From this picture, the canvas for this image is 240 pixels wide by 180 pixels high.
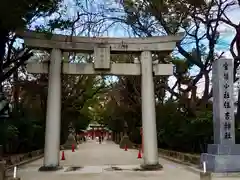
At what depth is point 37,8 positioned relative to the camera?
1789 cm

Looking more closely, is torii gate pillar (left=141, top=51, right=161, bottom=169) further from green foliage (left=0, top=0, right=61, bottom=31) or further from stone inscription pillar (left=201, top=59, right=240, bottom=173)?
green foliage (left=0, top=0, right=61, bottom=31)

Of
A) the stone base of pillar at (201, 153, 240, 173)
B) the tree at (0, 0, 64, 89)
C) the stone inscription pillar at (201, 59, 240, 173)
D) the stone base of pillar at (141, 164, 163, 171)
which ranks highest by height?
the tree at (0, 0, 64, 89)

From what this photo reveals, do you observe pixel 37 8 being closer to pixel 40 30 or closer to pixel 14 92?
pixel 40 30

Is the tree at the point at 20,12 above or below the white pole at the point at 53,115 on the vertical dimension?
above

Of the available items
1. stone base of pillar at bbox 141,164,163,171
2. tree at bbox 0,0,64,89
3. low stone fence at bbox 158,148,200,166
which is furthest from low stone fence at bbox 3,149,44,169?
low stone fence at bbox 158,148,200,166

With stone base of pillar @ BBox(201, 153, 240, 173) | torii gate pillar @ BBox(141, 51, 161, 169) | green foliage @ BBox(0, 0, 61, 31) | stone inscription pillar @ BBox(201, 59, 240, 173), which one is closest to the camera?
green foliage @ BBox(0, 0, 61, 31)

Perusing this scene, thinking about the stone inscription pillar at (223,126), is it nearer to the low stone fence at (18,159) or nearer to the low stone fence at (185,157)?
the low stone fence at (185,157)

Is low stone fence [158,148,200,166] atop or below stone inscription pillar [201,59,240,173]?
below

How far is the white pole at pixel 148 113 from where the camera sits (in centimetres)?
2069

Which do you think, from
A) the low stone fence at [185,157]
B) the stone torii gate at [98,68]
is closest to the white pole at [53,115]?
the stone torii gate at [98,68]

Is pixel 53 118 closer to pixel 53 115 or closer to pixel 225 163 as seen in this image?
pixel 53 115

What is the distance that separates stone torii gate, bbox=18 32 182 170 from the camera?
20531mm

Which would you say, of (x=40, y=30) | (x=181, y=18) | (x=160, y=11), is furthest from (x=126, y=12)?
(x=40, y=30)

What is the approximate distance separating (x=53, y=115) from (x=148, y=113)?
15.9 ft
